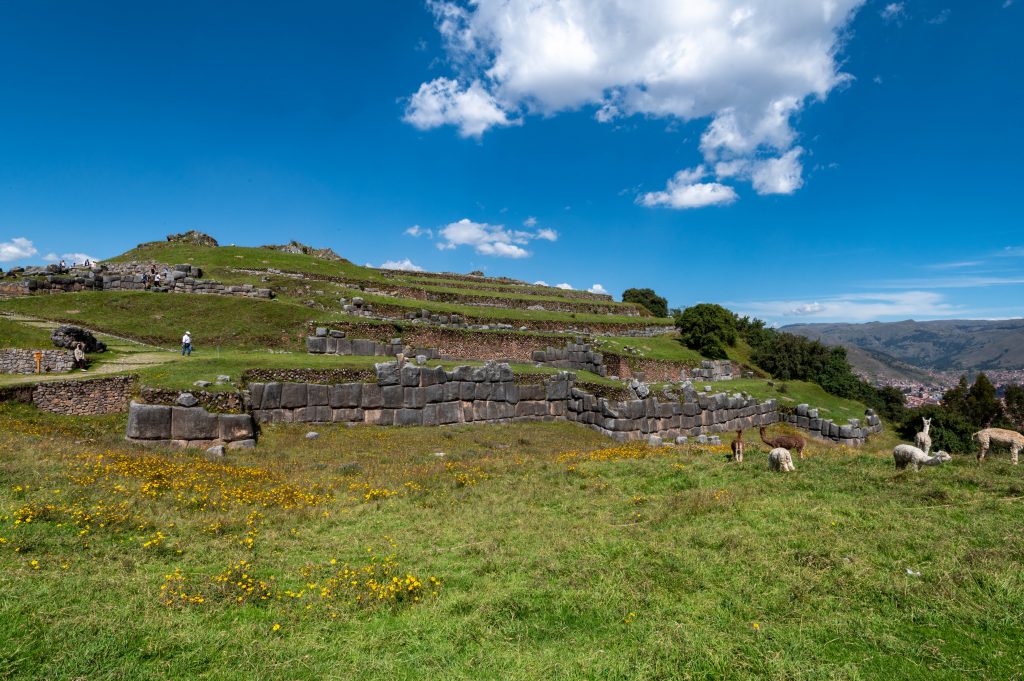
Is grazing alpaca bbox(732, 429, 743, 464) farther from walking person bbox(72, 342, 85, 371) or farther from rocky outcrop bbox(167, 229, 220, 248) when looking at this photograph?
rocky outcrop bbox(167, 229, 220, 248)

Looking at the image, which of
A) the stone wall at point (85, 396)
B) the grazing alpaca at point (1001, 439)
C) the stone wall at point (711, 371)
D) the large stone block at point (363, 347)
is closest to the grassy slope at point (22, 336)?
the stone wall at point (85, 396)

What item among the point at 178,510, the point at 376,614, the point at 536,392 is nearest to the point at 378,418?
the point at 536,392

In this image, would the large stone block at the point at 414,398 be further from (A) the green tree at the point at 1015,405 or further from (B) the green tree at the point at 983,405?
(A) the green tree at the point at 1015,405

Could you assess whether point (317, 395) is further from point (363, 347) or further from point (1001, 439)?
point (1001, 439)

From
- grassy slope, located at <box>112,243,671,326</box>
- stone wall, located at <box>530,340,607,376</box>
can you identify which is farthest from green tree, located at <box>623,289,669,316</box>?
stone wall, located at <box>530,340,607,376</box>

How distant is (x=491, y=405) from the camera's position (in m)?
24.2

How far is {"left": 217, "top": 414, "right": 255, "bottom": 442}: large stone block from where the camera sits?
16.1m

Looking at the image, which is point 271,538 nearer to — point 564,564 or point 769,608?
point 564,564

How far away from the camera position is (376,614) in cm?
638

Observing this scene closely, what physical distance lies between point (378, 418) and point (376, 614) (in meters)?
15.7

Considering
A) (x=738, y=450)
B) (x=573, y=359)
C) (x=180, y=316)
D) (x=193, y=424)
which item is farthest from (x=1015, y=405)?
(x=180, y=316)

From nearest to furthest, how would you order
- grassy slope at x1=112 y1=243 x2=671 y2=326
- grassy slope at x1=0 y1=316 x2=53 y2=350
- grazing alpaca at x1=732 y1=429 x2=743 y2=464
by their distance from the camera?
grazing alpaca at x1=732 y1=429 x2=743 y2=464
grassy slope at x1=0 y1=316 x2=53 y2=350
grassy slope at x1=112 y1=243 x2=671 y2=326

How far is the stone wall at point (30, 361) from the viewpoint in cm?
1745

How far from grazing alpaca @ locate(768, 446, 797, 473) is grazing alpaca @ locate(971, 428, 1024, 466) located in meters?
3.62
